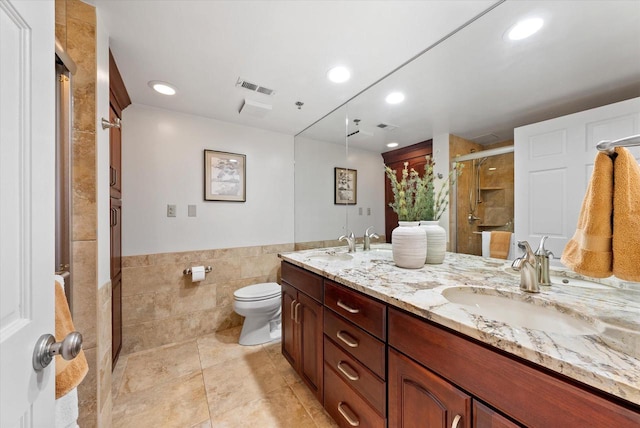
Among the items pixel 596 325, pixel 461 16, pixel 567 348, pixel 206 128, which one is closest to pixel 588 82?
pixel 461 16

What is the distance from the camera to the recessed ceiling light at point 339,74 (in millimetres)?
1618

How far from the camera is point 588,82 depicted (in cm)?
91

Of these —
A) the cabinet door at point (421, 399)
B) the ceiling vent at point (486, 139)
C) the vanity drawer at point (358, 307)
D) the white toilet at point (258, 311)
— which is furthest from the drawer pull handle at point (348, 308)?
the white toilet at point (258, 311)

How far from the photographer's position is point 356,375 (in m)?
1.08

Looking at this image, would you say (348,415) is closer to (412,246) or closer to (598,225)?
(412,246)

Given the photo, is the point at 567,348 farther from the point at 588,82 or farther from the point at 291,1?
the point at 291,1

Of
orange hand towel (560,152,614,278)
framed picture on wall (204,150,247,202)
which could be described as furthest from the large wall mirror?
framed picture on wall (204,150,247,202)

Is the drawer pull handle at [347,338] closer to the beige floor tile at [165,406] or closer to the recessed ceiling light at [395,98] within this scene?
the beige floor tile at [165,406]

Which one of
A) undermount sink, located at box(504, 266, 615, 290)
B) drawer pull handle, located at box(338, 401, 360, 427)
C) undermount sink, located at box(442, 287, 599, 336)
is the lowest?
drawer pull handle, located at box(338, 401, 360, 427)

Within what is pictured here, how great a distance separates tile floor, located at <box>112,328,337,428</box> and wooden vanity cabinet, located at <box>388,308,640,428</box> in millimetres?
909

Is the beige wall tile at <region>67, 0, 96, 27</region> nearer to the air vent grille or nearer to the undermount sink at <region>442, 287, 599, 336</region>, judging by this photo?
the air vent grille

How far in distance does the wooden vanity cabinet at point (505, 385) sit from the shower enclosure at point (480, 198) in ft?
2.34

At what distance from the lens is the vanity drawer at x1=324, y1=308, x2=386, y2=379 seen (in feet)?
3.17

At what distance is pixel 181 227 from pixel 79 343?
1.95m
